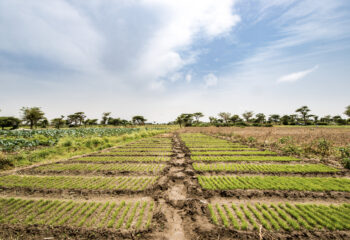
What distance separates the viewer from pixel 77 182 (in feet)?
26.6

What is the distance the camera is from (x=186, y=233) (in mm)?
4453

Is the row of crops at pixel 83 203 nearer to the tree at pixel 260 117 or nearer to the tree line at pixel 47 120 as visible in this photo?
the tree line at pixel 47 120

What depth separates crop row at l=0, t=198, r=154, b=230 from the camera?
15.6ft

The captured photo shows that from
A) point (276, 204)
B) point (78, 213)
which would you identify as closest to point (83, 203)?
point (78, 213)

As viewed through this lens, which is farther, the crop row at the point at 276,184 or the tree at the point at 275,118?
the tree at the point at 275,118

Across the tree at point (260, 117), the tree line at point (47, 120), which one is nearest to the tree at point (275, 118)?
the tree at point (260, 117)

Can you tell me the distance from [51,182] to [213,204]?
31.5 ft

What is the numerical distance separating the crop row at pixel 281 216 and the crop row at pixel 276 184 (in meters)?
1.38

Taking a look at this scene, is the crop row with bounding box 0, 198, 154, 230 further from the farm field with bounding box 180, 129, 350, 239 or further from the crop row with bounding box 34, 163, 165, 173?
the crop row with bounding box 34, 163, 165, 173

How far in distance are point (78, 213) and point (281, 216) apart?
805 cm

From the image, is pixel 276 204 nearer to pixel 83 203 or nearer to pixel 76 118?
pixel 83 203

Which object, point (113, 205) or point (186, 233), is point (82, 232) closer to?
point (113, 205)

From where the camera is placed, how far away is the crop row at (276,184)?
720 centimetres

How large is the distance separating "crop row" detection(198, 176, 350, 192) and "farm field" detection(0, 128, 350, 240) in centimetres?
5
